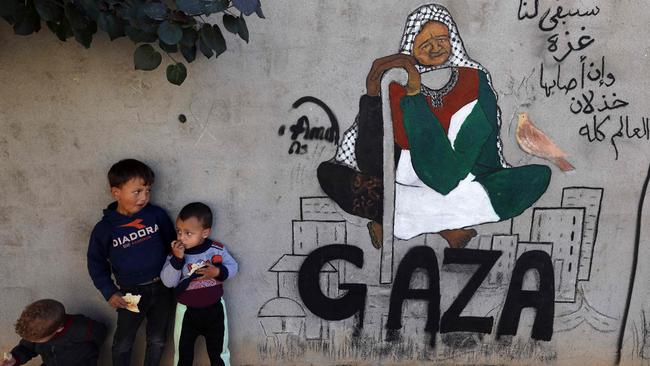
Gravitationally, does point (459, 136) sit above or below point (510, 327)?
above

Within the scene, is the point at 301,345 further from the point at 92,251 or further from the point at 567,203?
the point at 567,203

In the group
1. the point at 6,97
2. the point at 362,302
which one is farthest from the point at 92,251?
the point at 362,302

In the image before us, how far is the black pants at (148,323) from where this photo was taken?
2.71 metres

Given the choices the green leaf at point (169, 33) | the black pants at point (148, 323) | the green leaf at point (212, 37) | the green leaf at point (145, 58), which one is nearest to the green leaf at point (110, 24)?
the green leaf at point (145, 58)

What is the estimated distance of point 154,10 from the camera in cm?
216

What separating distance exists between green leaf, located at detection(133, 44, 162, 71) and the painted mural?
831mm

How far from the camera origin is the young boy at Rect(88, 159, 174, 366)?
2596 millimetres

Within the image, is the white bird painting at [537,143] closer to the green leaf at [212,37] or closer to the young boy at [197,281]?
the green leaf at [212,37]

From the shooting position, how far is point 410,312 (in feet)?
9.82

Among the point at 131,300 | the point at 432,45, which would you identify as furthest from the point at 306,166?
the point at 131,300

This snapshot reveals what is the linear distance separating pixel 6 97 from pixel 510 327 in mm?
3270

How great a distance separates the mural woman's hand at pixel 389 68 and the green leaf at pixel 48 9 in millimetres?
1561

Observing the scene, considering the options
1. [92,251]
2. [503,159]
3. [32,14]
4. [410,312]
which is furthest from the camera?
[410,312]

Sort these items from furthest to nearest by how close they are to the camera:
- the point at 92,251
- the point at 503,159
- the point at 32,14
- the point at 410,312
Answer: the point at 410,312 → the point at 503,159 → the point at 92,251 → the point at 32,14
